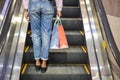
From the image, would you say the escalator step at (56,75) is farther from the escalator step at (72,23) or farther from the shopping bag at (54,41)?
the escalator step at (72,23)

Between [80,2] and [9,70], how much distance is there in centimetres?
212

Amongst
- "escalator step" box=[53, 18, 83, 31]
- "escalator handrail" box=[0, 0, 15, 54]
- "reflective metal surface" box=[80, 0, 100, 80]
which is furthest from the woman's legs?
"escalator step" box=[53, 18, 83, 31]

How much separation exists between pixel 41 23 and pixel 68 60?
77cm

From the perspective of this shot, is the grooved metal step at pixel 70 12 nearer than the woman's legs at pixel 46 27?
No

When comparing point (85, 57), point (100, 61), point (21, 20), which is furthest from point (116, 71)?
point (21, 20)

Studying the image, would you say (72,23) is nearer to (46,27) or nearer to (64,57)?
(64,57)

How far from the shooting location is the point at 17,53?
4.09 meters

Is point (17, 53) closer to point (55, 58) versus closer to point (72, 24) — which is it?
point (55, 58)

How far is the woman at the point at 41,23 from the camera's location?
379 centimetres

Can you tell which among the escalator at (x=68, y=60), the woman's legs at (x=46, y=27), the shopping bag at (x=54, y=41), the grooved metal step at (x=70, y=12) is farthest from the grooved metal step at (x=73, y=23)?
the woman's legs at (x=46, y=27)

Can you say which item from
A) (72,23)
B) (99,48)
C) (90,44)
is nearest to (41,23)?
(90,44)

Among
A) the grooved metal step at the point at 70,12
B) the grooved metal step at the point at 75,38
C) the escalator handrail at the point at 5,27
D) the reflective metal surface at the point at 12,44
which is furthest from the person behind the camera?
the grooved metal step at the point at 70,12

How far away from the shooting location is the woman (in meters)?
3.79

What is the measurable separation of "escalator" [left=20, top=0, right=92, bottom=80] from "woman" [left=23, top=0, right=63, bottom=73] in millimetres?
161
